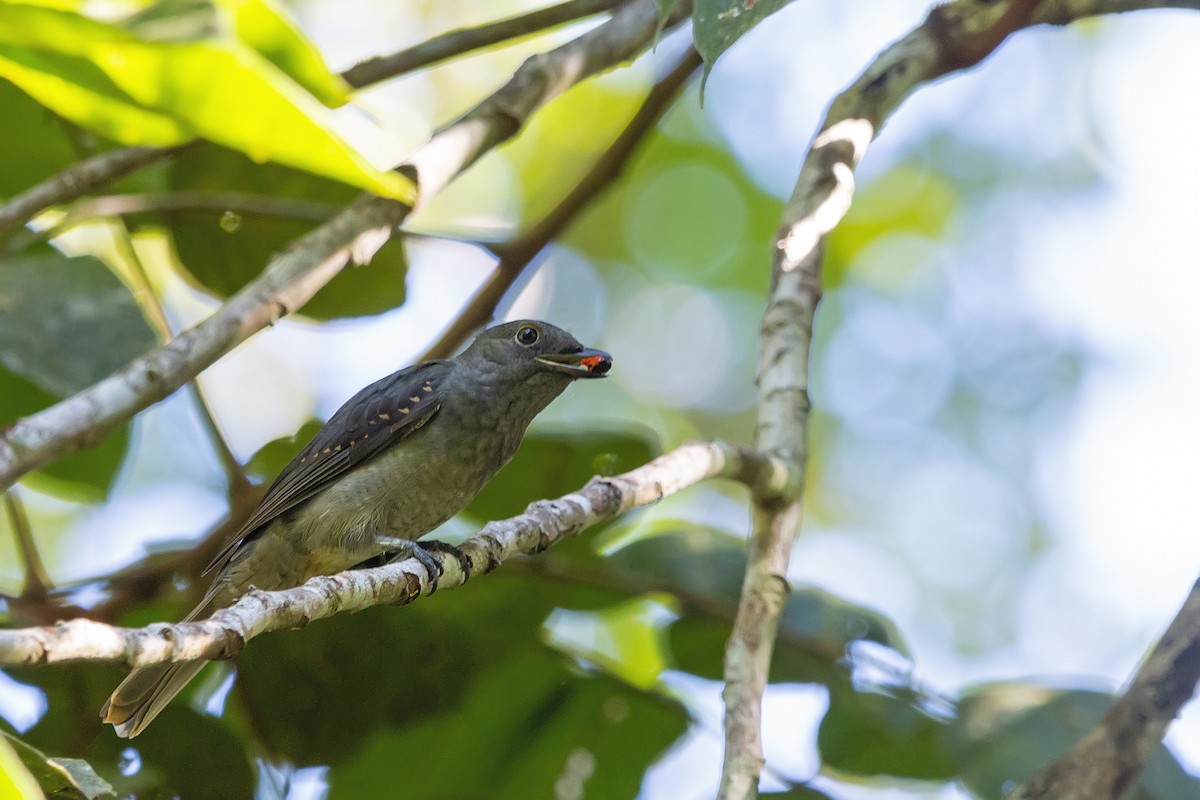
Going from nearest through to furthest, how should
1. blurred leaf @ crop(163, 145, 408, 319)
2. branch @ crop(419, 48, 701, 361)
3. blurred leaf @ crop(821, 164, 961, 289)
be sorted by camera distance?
blurred leaf @ crop(163, 145, 408, 319)
branch @ crop(419, 48, 701, 361)
blurred leaf @ crop(821, 164, 961, 289)

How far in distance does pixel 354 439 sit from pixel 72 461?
107cm

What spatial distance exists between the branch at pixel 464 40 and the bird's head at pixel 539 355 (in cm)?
112

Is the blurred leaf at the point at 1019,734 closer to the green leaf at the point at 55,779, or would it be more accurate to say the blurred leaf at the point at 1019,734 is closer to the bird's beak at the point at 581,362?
the bird's beak at the point at 581,362

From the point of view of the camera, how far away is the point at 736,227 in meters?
9.26

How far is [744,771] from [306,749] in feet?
6.87

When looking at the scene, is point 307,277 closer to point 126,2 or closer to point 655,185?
point 126,2

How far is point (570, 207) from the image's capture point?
5574 millimetres

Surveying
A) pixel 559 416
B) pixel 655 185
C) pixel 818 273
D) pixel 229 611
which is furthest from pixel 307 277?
pixel 655 185

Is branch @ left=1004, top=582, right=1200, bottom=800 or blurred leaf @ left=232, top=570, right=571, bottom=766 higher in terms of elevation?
branch @ left=1004, top=582, right=1200, bottom=800

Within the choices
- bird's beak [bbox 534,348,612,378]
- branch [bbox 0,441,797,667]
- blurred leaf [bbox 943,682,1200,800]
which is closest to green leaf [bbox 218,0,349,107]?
branch [bbox 0,441,797,667]

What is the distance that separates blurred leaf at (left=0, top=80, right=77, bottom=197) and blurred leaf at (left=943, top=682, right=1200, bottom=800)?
419 cm

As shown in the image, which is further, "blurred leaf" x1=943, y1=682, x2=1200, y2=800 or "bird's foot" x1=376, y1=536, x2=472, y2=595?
"blurred leaf" x1=943, y1=682, x2=1200, y2=800

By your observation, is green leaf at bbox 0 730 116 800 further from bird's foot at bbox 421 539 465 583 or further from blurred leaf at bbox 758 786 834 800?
blurred leaf at bbox 758 786 834 800

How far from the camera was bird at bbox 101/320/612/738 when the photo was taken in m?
4.42
